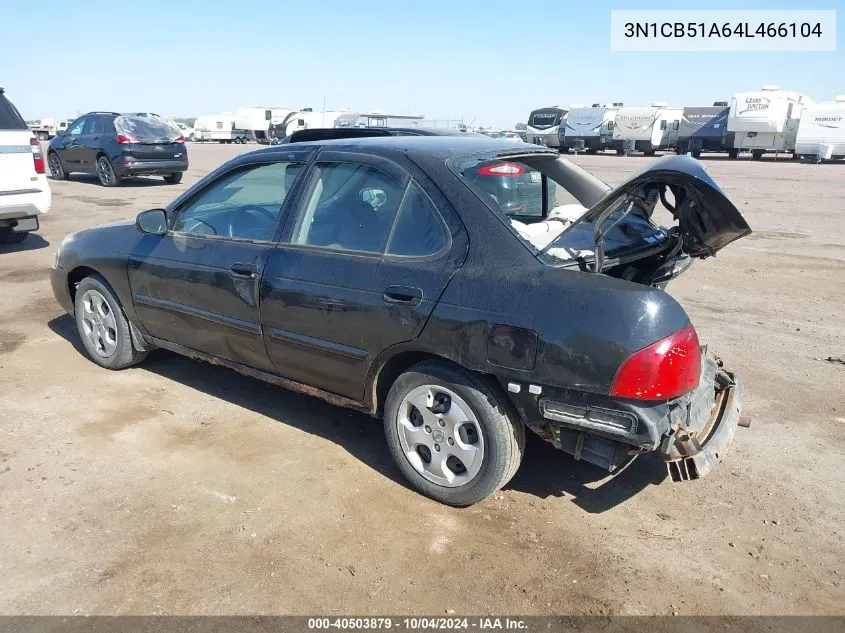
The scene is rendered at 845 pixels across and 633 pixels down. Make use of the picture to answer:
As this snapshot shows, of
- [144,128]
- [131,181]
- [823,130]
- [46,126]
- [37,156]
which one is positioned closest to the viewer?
[37,156]

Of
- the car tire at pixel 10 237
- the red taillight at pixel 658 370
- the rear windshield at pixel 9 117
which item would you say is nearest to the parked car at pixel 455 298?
the red taillight at pixel 658 370

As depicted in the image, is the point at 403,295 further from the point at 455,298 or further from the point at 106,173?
the point at 106,173

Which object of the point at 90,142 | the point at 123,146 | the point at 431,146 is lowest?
the point at 431,146

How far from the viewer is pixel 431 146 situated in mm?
3586

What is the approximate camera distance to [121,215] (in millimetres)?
12094

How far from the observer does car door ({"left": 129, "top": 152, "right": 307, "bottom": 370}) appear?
3.85m

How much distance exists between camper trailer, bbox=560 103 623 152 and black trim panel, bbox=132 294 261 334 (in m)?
35.6

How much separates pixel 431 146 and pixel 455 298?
3.20ft

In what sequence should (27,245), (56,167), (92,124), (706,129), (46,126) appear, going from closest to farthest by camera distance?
(27,245) → (92,124) → (56,167) → (706,129) → (46,126)

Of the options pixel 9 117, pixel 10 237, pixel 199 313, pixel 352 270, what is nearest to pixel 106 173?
pixel 10 237

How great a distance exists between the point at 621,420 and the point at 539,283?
0.65 metres

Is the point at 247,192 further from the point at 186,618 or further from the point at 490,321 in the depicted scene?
the point at 186,618

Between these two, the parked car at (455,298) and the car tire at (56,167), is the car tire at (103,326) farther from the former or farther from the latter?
the car tire at (56,167)

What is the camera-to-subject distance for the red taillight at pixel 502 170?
136 inches
